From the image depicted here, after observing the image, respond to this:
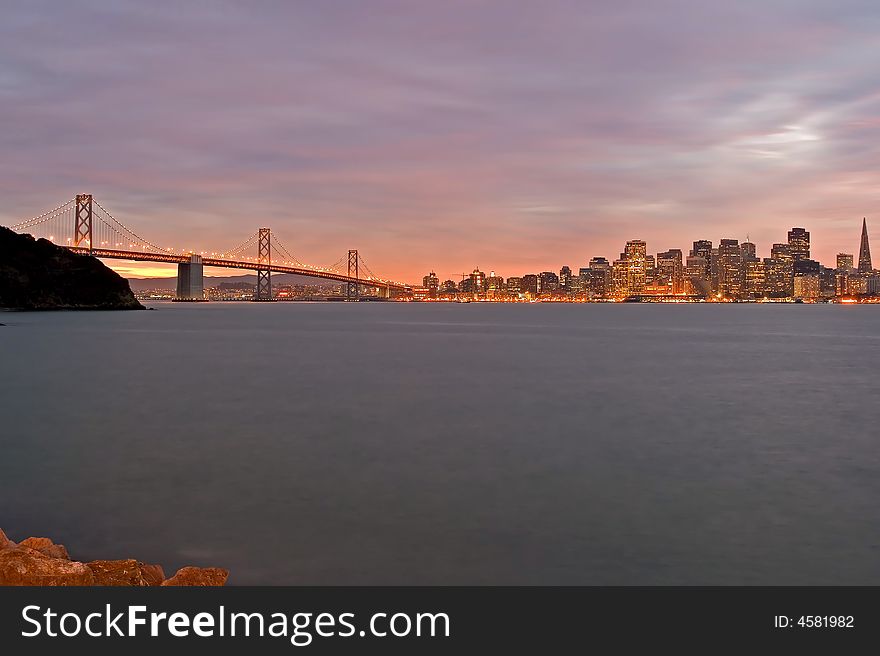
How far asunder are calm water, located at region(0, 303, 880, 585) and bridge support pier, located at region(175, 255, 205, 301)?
91035mm

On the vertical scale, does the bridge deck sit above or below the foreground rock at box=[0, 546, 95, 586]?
above

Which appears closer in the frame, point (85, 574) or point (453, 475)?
point (85, 574)

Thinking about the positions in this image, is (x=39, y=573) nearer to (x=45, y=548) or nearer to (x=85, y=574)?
(x=85, y=574)

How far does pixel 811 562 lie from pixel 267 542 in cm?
597

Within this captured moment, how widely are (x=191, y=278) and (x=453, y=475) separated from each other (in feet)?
402

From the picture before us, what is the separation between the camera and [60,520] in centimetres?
963

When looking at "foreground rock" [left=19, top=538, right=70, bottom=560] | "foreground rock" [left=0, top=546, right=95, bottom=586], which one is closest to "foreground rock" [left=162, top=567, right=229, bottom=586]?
"foreground rock" [left=0, top=546, right=95, bottom=586]

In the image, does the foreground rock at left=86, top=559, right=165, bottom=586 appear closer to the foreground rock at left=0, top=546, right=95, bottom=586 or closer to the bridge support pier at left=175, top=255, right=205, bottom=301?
the foreground rock at left=0, top=546, right=95, bottom=586

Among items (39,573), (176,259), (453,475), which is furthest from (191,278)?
(39,573)

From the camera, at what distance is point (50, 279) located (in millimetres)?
91688

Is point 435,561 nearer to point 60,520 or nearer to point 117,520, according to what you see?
point 117,520

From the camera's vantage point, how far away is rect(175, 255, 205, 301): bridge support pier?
382 feet

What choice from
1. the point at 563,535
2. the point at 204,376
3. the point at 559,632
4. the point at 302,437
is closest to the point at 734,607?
the point at 559,632

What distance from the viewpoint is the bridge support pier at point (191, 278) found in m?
117
